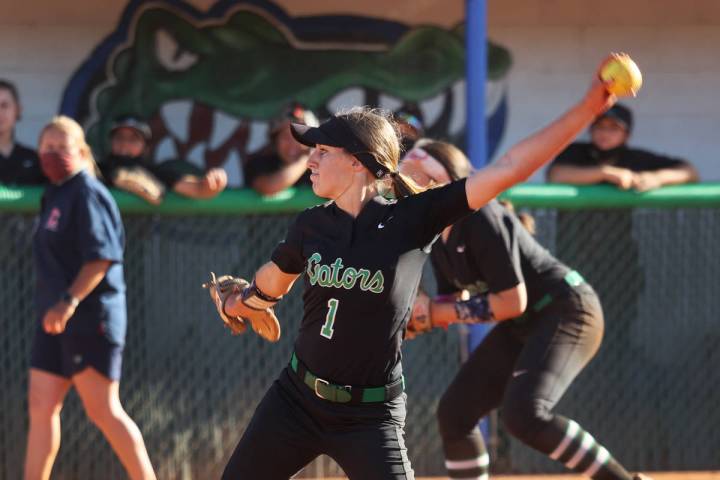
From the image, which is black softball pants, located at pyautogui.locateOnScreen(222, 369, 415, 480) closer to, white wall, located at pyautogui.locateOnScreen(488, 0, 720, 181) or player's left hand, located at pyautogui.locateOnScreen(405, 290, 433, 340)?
player's left hand, located at pyautogui.locateOnScreen(405, 290, 433, 340)

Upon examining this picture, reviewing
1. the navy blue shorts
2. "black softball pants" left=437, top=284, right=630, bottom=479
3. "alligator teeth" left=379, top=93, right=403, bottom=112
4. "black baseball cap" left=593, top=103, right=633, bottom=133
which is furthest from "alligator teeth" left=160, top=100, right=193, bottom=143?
"black softball pants" left=437, top=284, right=630, bottom=479

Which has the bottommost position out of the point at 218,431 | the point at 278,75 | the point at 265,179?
the point at 218,431

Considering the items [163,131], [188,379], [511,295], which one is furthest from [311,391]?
[163,131]

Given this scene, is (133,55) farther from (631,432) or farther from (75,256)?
(631,432)

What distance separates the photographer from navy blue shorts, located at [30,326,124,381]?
5949 millimetres

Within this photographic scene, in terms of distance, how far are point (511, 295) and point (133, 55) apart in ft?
14.4

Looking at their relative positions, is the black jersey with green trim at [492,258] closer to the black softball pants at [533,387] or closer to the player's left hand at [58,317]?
the black softball pants at [533,387]

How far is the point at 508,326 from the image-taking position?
588 centimetres

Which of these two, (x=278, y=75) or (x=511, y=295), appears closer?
(x=511, y=295)

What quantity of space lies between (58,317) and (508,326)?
2.06m

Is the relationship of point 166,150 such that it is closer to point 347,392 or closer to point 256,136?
point 256,136

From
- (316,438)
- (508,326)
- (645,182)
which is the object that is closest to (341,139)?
(316,438)

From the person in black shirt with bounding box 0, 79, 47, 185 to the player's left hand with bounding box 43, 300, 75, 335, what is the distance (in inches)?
97.2

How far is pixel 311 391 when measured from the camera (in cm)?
416
